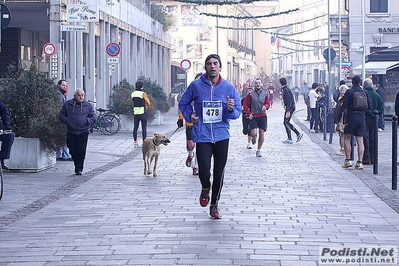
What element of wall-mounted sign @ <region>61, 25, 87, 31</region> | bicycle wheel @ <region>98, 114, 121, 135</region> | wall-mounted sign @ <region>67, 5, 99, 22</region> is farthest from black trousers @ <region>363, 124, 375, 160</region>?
bicycle wheel @ <region>98, 114, 121, 135</region>

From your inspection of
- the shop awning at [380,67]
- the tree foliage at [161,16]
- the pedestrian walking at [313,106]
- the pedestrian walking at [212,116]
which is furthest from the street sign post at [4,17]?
the tree foliage at [161,16]

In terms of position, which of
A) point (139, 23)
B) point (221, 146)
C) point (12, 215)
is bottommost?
point (12, 215)

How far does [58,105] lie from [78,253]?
8.66 m

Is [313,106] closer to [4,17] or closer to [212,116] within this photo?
[4,17]

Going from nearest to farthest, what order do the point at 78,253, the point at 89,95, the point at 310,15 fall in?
1. the point at 78,253
2. the point at 89,95
3. the point at 310,15

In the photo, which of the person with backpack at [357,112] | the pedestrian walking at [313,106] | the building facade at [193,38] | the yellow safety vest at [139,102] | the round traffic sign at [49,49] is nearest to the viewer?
the person with backpack at [357,112]

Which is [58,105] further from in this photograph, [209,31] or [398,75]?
[209,31]

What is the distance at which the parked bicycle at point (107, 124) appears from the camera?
87.2 ft

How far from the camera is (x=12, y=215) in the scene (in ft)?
32.1

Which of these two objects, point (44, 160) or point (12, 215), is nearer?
point (12, 215)

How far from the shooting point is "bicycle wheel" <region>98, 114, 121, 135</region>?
87.2 ft

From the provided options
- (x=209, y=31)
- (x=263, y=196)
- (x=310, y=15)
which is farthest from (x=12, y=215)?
(x=310, y=15)

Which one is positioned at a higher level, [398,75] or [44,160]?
[398,75]

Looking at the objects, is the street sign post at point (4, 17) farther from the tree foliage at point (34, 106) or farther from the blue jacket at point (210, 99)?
the blue jacket at point (210, 99)
